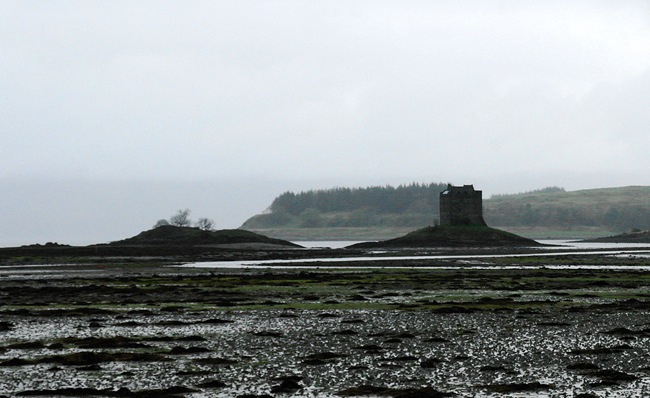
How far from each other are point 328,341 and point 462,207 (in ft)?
459

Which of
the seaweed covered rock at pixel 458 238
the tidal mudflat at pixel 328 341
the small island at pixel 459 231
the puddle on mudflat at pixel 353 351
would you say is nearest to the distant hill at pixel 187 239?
the small island at pixel 459 231

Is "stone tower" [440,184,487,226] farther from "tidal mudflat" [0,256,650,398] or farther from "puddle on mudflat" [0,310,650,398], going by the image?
"puddle on mudflat" [0,310,650,398]

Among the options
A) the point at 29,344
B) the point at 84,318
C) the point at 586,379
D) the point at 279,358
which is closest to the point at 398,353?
the point at 279,358

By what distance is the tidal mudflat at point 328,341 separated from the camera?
68.2 feet

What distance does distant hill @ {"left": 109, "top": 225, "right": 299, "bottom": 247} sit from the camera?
6048 inches

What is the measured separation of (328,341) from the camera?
28.3 meters

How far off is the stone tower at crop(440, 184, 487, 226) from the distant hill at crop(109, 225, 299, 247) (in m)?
31.0

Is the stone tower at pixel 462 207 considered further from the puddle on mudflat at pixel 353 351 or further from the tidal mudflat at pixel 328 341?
the puddle on mudflat at pixel 353 351

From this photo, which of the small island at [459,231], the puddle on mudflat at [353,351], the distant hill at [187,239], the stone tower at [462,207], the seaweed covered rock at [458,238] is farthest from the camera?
the stone tower at [462,207]

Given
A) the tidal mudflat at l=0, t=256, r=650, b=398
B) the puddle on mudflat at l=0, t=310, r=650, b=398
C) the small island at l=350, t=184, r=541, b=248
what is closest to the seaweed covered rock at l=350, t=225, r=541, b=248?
the small island at l=350, t=184, r=541, b=248

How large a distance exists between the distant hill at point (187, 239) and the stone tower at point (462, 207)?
3100cm

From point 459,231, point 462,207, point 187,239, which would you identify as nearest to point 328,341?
point 187,239

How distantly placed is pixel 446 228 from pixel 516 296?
387ft

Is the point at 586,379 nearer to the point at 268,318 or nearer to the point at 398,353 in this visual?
the point at 398,353
